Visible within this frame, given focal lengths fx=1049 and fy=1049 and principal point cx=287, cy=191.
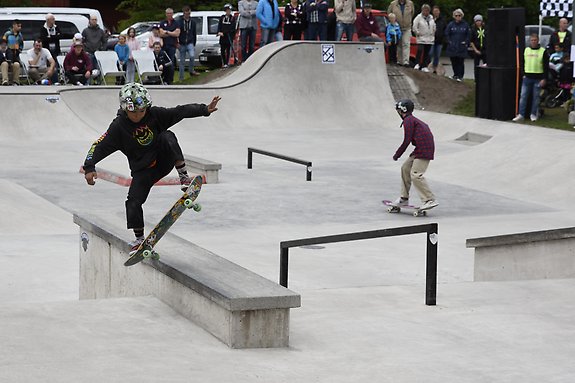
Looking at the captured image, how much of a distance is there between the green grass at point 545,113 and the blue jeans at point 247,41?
5.32 meters

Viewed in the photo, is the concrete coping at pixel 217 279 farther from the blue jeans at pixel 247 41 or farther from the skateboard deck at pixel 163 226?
the blue jeans at pixel 247 41

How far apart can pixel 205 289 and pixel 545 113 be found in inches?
658

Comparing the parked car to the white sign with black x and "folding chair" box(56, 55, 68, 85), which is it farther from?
the white sign with black x

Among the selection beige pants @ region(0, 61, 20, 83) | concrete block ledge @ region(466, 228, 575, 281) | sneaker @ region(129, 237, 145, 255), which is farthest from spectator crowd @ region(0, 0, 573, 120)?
sneaker @ region(129, 237, 145, 255)

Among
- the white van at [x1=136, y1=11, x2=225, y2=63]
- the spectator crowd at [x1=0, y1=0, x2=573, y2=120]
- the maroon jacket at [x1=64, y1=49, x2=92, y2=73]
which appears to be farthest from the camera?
the white van at [x1=136, y1=11, x2=225, y2=63]

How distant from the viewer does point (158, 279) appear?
7.16 m

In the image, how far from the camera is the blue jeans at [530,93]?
66.7 feet

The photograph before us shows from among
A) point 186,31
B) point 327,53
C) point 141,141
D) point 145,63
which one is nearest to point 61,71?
point 145,63

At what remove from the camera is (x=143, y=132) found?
7.32 metres

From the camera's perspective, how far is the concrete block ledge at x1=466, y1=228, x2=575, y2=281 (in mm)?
8984

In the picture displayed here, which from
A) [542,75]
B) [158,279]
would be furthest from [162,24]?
[158,279]

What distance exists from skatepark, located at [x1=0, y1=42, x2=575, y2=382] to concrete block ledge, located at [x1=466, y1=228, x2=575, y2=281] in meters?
0.03

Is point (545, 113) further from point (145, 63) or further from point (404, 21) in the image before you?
point (145, 63)

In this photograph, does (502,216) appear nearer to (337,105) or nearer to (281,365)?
(281,365)
